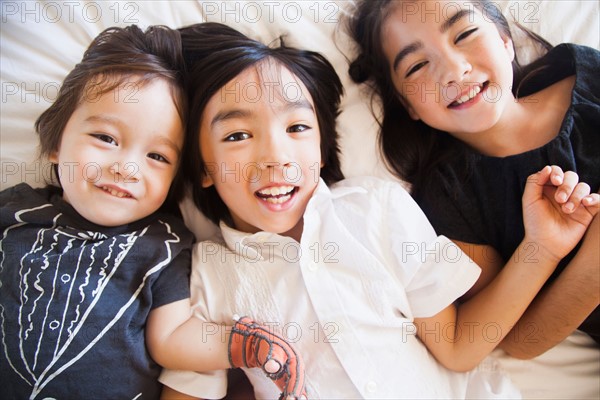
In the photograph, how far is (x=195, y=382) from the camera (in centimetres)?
88

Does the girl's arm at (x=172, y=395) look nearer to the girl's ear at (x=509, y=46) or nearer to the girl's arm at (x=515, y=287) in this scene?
the girl's arm at (x=515, y=287)

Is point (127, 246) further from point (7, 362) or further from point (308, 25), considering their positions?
point (308, 25)

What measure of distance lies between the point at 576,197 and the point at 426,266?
30 centimetres

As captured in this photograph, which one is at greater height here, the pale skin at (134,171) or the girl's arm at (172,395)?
the pale skin at (134,171)

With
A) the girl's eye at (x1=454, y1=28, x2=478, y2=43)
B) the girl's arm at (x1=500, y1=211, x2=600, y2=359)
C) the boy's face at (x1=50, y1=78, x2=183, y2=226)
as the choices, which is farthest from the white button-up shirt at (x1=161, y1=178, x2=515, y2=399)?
the girl's eye at (x1=454, y1=28, x2=478, y2=43)

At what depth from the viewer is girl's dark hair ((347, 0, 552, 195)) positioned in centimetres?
105

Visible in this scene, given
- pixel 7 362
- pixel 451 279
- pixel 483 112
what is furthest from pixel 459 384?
pixel 7 362

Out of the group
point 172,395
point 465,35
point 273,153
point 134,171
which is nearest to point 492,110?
point 465,35

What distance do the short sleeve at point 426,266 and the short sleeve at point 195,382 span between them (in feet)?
1.41

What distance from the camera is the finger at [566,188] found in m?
0.82

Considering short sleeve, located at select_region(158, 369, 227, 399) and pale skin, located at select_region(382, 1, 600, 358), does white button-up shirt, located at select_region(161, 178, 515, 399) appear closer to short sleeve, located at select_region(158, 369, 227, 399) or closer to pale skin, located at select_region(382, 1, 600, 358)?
short sleeve, located at select_region(158, 369, 227, 399)

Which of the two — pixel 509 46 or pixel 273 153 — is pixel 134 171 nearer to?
pixel 273 153

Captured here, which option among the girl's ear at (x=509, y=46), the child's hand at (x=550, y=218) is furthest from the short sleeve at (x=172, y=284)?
the girl's ear at (x=509, y=46)

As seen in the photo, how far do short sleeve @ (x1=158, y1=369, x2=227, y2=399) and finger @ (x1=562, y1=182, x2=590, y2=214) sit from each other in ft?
2.49
